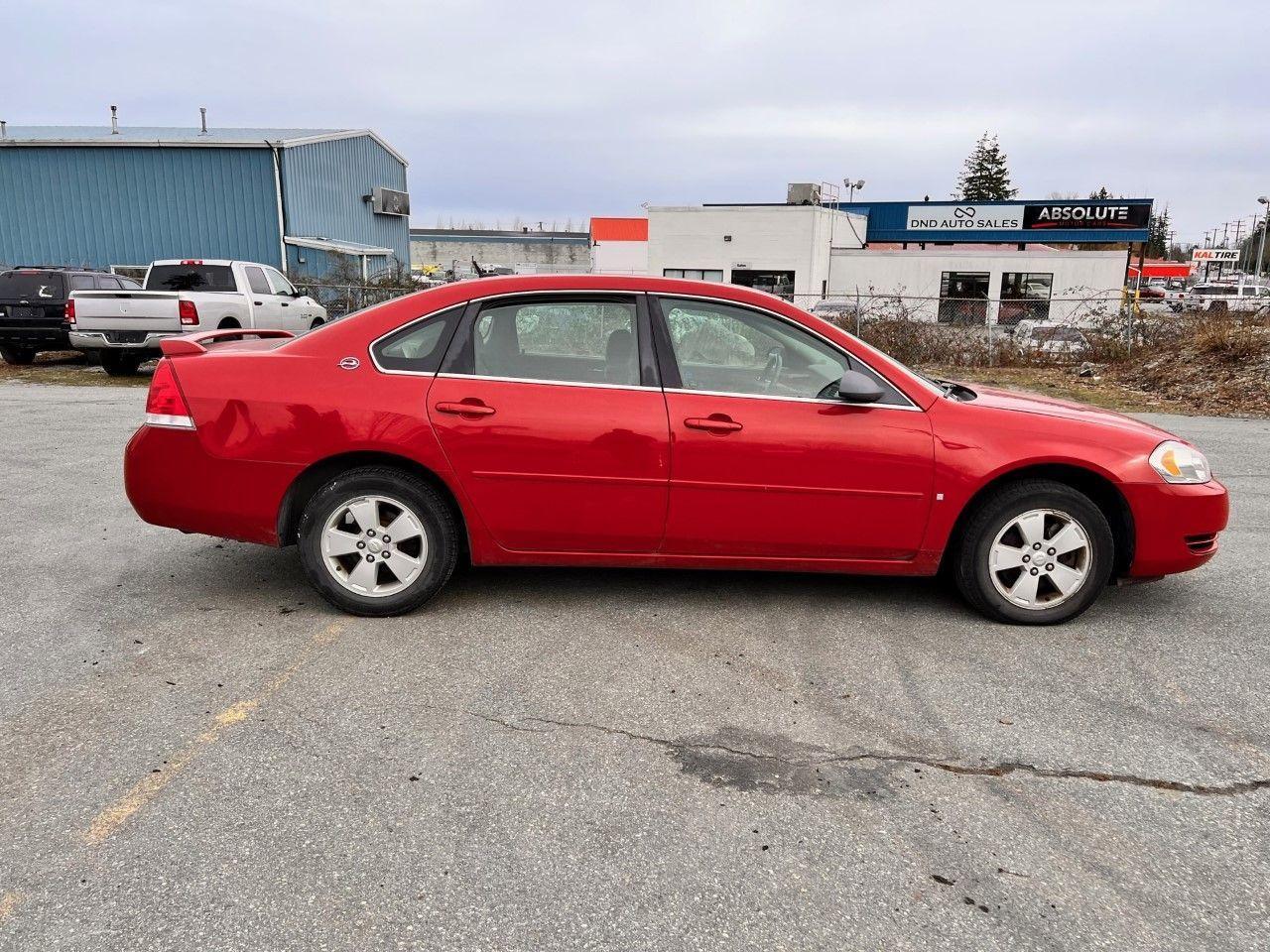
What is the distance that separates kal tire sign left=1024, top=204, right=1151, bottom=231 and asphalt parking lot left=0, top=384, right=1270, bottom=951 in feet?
134

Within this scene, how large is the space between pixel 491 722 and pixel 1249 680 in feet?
10.2

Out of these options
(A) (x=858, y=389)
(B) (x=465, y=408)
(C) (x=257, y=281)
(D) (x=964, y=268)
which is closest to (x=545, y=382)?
(B) (x=465, y=408)

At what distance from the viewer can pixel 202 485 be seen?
4273 millimetres

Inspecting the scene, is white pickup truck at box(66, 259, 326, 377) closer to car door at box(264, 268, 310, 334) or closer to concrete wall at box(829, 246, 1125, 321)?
car door at box(264, 268, 310, 334)

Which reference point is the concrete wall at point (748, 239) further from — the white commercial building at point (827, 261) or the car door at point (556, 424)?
the car door at point (556, 424)

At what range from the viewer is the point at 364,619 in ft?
14.2

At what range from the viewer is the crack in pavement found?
2982mm

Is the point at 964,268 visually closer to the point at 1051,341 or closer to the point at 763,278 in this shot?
the point at 763,278

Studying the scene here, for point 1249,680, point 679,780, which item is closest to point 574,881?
point 679,780

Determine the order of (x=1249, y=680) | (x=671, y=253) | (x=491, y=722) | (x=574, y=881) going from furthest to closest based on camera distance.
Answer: (x=671, y=253) < (x=1249, y=680) < (x=491, y=722) < (x=574, y=881)

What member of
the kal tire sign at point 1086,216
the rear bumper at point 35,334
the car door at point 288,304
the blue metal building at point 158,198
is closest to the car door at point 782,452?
the car door at point 288,304

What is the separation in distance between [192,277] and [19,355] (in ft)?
15.4

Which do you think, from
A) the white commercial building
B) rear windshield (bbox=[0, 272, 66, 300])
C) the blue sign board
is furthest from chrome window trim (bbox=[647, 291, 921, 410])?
the blue sign board

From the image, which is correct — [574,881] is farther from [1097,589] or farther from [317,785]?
[1097,589]
